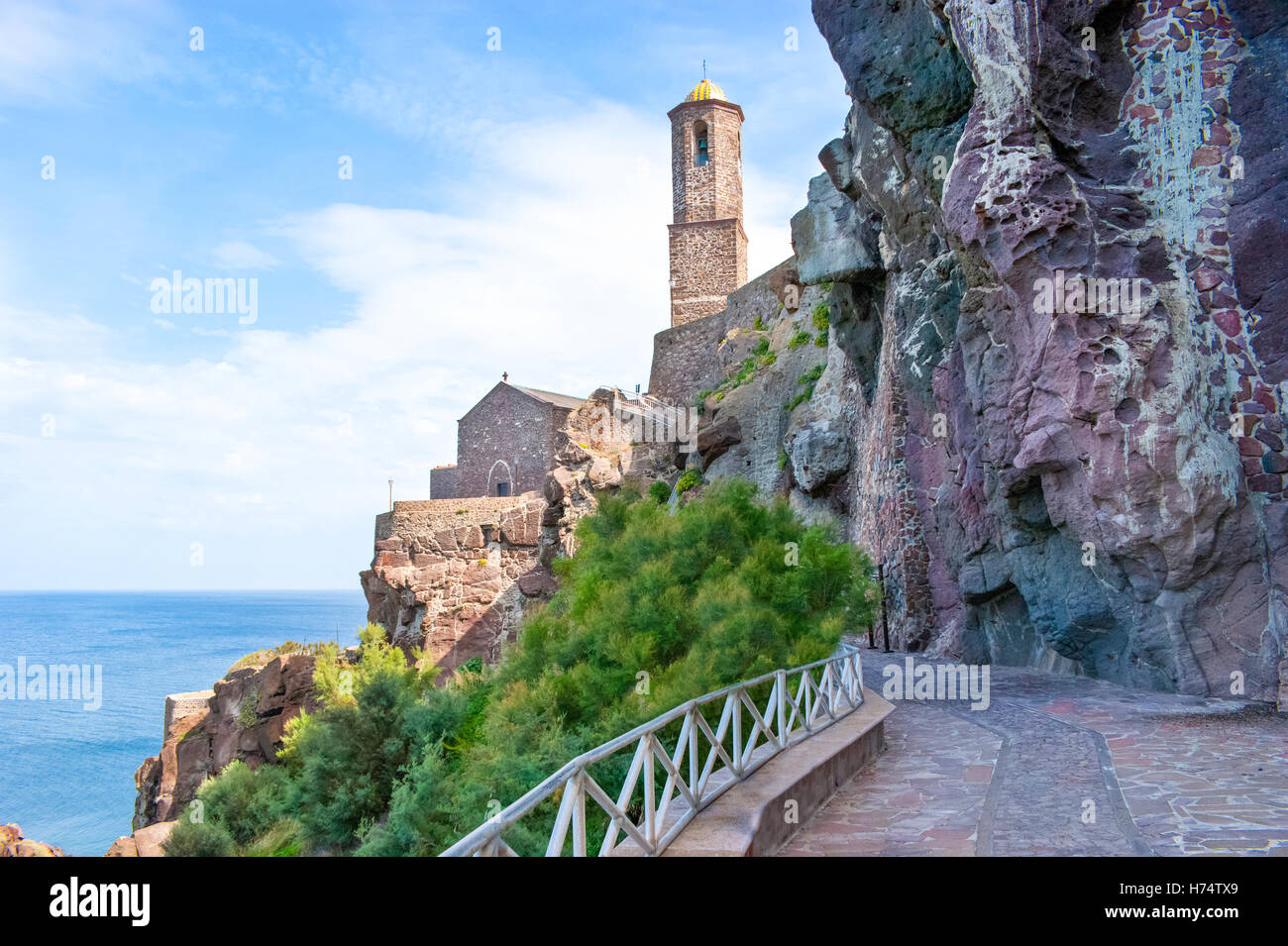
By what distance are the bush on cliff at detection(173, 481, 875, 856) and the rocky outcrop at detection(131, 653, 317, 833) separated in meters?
6.66

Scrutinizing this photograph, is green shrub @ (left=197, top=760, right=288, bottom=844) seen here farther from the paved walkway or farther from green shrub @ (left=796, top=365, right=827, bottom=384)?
green shrub @ (left=796, top=365, right=827, bottom=384)

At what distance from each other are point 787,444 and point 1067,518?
39.3 ft

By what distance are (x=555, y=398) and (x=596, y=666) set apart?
2908 cm

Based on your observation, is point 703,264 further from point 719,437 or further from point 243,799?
point 243,799

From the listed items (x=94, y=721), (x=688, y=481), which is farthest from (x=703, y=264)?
(x=94, y=721)

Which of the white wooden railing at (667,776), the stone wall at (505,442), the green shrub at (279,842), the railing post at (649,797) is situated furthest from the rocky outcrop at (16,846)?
the stone wall at (505,442)

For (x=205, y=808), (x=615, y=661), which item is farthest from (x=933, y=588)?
(x=205, y=808)

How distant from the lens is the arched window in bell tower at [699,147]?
41.6 meters

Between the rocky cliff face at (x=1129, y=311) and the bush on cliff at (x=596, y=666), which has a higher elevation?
the rocky cliff face at (x=1129, y=311)

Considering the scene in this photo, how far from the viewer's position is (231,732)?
834 inches

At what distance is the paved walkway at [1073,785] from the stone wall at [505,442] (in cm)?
2619

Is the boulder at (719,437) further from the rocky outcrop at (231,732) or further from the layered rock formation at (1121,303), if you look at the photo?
the rocky outcrop at (231,732)

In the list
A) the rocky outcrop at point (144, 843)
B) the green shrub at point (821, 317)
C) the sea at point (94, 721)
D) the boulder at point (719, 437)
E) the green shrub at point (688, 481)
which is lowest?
the sea at point (94, 721)
